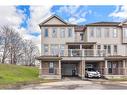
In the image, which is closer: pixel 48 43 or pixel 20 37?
pixel 48 43

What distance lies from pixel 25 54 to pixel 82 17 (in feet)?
55.2

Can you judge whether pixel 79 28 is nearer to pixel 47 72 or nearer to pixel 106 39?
pixel 106 39

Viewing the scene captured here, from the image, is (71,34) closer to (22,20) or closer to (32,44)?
(22,20)

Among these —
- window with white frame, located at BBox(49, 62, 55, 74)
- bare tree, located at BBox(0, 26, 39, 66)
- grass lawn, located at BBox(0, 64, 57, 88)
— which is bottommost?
grass lawn, located at BBox(0, 64, 57, 88)

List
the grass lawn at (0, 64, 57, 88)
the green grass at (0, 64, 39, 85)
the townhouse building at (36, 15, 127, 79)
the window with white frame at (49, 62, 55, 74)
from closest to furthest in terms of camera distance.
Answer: the grass lawn at (0, 64, 57, 88) → the green grass at (0, 64, 39, 85) → the window with white frame at (49, 62, 55, 74) → the townhouse building at (36, 15, 127, 79)

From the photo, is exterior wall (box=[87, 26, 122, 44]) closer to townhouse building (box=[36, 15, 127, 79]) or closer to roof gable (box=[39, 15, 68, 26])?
townhouse building (box=[36, 15, 127, 79])

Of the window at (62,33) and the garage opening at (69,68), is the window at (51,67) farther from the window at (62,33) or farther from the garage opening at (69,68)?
the garage opening at (69,68)

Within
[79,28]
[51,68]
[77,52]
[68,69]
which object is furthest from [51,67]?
[79,28]

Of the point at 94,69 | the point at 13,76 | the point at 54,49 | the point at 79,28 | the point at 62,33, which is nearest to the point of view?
the point at 13,76

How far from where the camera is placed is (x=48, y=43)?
115ft

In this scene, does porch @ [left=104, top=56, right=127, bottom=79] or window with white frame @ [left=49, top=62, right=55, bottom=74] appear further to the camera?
window with white frame @ [left=49, top=62, right=55, bottom=74]

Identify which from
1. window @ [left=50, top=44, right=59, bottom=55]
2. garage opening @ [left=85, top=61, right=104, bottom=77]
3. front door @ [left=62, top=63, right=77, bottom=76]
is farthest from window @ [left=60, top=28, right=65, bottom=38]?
garage opening @ [left=85, top=61, right=104, bottom=77]
